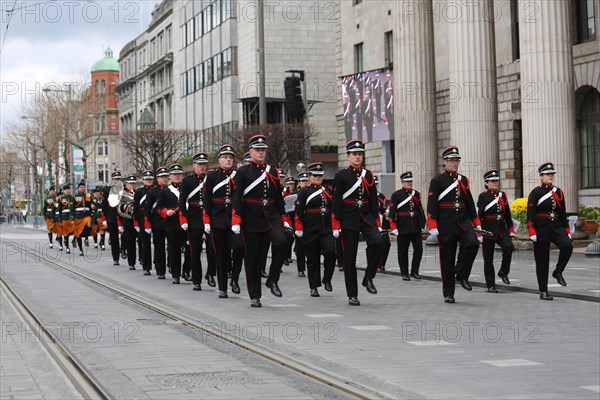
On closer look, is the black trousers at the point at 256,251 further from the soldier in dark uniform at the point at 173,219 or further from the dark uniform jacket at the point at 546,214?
the soldier in dark uniform at the point at 173,219

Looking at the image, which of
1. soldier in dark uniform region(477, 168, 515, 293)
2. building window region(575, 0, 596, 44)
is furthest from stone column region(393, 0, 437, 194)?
soldier in dark uniform region(477, 168, 515, 293)

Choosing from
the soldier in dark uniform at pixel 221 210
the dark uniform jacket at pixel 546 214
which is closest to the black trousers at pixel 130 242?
the soldier in dark uniform at pixel 221 210

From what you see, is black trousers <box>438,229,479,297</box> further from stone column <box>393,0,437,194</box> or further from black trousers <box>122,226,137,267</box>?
stone column <box>393,0,437,194</box>

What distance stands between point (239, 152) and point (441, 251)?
37.6m

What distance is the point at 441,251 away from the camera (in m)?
15.2

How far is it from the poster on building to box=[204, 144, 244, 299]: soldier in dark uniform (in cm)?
2423

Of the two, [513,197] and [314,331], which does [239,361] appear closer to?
[314,331]

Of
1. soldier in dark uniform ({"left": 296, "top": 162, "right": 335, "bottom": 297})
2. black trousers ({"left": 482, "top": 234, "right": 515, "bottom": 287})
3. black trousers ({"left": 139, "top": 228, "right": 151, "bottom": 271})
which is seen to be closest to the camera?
soldier in dark uniform ({"left": 296, "top": 162, "right": 335, "bottom": 297})

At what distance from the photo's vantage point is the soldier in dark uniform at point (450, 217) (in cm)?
1500

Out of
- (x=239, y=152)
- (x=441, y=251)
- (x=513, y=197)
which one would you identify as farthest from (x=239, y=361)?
(x=239, y=152)

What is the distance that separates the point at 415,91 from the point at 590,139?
6.78 metres

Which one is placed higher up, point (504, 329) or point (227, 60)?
point (227, 60)

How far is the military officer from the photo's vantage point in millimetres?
17781

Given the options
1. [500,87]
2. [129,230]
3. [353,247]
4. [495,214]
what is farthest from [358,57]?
[353,247]
